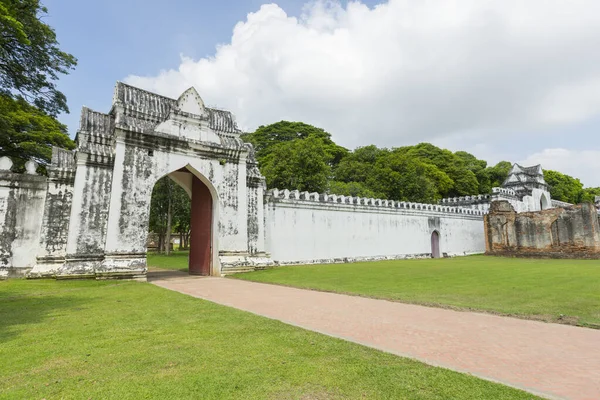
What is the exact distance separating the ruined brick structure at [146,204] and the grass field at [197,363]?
6705 mm

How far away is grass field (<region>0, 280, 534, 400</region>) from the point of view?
9.59 ft

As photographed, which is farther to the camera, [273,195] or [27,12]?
[273,195]

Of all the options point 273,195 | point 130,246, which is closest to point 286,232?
point 273,195

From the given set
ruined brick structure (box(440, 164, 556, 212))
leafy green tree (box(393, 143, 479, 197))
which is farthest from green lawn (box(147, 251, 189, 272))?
leafy green tree (box(393, 143, 479, 197))

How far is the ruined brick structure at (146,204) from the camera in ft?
39.2

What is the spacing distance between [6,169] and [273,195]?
10.7 meters

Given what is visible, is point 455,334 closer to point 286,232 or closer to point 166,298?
point 166,298

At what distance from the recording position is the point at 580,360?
388cm

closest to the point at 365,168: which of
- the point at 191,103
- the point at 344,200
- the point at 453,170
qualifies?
the point at 344,200

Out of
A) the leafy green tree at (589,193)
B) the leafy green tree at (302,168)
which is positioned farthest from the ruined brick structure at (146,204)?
the leafy green tree at (589,193)

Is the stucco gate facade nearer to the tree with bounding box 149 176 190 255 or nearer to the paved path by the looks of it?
the paved path

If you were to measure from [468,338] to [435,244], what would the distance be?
2467cm

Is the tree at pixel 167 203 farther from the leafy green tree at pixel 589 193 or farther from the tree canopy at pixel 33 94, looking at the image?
the leafy green tree at pixel 589 193

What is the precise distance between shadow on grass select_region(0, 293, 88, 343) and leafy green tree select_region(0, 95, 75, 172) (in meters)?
12.8
